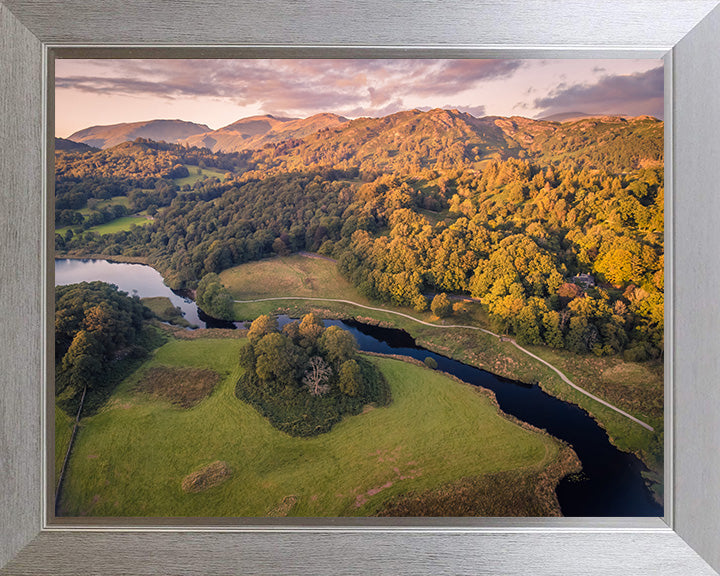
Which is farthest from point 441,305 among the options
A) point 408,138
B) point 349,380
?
point 408,138

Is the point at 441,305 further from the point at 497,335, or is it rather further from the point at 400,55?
the point at 400,55

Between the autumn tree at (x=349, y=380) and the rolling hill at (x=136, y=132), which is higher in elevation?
the rolling hill at (x=136, y=132)

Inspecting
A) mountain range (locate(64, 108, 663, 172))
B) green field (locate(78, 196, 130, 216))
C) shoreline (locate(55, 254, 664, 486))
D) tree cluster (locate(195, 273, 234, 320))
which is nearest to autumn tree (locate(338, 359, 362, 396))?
shoreline (locate(55, 254, 664, 486))

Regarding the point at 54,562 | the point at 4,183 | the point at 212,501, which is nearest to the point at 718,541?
the point at 212,501

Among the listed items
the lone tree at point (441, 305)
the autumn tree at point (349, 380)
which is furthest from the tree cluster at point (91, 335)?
the lone tree at point (441, 305)

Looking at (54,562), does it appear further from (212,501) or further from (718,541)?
(718,541)

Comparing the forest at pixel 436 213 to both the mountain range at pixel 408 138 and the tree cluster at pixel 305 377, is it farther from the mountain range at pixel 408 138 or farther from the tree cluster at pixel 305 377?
the tree cluster at pixel 305 377

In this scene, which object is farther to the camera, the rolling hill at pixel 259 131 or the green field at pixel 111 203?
the rolling hill at pixel 259 131
